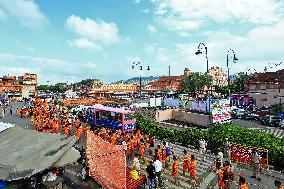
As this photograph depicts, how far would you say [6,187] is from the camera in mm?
12023

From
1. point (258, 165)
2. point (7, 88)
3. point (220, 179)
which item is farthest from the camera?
point (7, 88)

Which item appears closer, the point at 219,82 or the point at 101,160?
the point at 101,160

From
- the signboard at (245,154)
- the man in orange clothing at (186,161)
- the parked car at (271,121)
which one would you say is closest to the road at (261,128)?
the parked car at (271,121)

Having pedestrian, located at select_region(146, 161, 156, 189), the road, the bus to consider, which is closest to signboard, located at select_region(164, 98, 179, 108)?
the road

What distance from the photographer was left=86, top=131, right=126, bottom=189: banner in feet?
39.6

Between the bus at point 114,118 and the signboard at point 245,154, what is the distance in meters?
10.8

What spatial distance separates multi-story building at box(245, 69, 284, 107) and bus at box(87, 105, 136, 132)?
26.2 metres

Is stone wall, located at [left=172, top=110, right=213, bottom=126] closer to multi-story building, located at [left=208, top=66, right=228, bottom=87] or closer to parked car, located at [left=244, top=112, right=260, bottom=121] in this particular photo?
parked car, located at [left=244, top=112, right=260, bottom=121]

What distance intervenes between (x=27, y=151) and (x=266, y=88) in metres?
57.7

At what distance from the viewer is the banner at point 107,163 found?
12.1 meters

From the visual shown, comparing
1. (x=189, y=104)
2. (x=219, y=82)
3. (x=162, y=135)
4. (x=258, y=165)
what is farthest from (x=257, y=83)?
(x=219, y=82)

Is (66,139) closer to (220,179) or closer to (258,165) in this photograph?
(220,179)

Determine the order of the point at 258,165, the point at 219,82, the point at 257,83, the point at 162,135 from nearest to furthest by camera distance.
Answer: the point at 258,165 < the point at 162,135 < the point at 257,83 < the point at 219,82

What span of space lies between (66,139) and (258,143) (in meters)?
12.1
